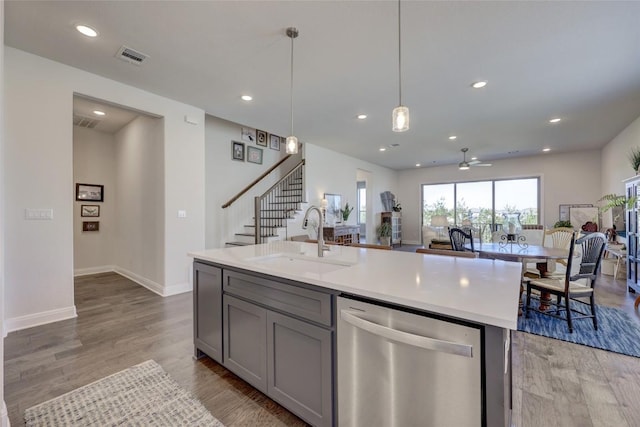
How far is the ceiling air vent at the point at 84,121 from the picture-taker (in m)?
4.70

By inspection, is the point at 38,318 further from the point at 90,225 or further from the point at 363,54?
the point at 363,54

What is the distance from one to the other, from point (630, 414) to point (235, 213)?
19.5 feet

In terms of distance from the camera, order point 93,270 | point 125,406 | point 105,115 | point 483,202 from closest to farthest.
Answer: point 125,406, point 105,115, point 93,270, point 483,202

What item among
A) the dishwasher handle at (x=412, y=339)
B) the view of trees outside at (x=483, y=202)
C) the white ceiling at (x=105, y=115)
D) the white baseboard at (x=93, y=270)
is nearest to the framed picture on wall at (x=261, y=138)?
the white ceiling at (x=105, y=115)

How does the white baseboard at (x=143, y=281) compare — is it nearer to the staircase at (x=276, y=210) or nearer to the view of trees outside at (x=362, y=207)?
the staircase at (x=276, y=210)

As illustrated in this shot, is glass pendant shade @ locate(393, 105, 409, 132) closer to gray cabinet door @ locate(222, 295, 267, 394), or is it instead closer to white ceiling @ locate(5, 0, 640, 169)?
white ceiling @ locate(5, 0, 640, 169)

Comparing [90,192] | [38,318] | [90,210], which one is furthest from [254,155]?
[38,318]

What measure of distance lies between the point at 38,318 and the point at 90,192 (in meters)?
3.26

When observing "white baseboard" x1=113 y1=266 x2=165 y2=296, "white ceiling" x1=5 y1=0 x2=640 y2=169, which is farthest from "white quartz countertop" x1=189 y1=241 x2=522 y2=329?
"white baseboard" x1=113 y1=266 x2=165 y2=296

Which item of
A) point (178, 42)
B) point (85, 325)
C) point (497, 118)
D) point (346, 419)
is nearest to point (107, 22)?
point (178, 42)

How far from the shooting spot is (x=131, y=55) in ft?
9.34

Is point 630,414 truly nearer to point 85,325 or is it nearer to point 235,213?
point 85,325

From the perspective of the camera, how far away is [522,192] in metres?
8.12

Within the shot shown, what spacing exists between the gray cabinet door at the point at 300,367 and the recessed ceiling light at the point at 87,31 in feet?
9.75
